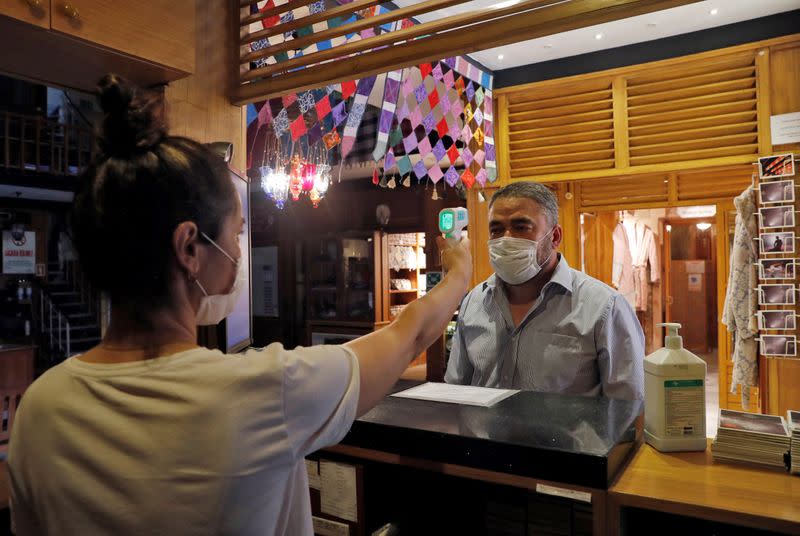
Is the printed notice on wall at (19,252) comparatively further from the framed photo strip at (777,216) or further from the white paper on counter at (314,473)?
the framed photo strip at (777,216)

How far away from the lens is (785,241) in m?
3.83

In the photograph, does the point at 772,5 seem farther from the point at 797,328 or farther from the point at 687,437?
the point at 687,437

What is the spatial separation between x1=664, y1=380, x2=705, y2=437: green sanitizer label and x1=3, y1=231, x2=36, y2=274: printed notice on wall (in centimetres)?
1296

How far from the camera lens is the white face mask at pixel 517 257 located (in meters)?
2.25

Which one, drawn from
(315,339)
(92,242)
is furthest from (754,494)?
(315,339)

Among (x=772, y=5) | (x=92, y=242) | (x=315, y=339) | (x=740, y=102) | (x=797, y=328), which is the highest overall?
(x=772, y=5)

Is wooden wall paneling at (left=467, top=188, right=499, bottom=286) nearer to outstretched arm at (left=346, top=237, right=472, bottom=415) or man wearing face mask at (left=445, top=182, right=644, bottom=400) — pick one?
man wearing face mask at (left=445, top=182, right=644, bottom=400)

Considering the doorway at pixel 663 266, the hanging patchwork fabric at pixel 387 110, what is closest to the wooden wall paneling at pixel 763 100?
the doorway at pixel 663 266

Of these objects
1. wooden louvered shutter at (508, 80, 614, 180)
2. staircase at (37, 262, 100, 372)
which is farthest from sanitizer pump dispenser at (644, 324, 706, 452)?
staircase at (37, 262, 100, 372)

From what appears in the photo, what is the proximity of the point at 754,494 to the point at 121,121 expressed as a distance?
1.22 meters

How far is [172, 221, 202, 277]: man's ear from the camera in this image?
807mm

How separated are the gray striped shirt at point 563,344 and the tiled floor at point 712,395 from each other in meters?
2.00

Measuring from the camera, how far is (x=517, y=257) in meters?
2.25

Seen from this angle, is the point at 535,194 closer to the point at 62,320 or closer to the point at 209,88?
the point at 209,88
